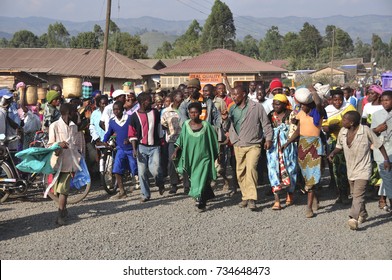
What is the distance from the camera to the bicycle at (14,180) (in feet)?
24.9

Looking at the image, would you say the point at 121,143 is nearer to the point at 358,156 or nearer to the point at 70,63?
the point at 358,156

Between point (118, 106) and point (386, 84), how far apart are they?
256 inches

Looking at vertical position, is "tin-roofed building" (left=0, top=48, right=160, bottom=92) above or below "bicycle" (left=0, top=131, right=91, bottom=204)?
above

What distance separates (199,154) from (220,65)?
123 feet

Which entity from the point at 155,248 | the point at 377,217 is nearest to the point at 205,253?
the point at 155,248

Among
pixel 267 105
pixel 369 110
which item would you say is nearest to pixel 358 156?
pixel 369 110

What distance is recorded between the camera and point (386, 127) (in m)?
7.07

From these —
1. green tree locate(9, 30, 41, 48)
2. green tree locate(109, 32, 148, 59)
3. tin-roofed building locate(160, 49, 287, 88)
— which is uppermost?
green tree locate(9, 30, 41, 48)

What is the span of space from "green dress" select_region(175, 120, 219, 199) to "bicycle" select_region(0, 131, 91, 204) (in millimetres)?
1542

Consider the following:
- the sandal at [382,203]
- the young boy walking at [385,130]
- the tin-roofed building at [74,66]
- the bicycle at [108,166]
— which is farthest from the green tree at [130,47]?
the young boy walking at [385,130]

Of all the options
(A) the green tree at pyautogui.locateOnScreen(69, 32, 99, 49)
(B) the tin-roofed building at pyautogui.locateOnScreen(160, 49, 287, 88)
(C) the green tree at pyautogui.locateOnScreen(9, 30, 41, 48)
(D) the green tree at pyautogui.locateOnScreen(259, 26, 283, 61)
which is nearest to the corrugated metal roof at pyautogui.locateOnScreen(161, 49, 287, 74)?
(B) the tin-roofed building at pyautogui.locateOnScreen(160, 49, 287, 88)

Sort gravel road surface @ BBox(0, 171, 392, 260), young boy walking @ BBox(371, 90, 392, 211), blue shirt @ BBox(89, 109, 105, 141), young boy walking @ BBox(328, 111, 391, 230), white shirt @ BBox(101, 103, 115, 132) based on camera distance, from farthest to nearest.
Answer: blue shirt @ BBox(89, 109, 105, 141)
white shirt @ BBox(101, 103, 115, 132)
young boy walking @ BBox(371, 90, 392, 211)
young boy walking @ BBox(328, 111, 391, 230)
gravel road surface @ BBox(0, 171, 392, 260)

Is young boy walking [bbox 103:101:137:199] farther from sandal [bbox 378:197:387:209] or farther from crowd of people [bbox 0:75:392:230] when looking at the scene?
sandal [bbox 378:197:387:209]

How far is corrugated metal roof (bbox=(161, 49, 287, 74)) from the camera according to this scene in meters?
43.4
